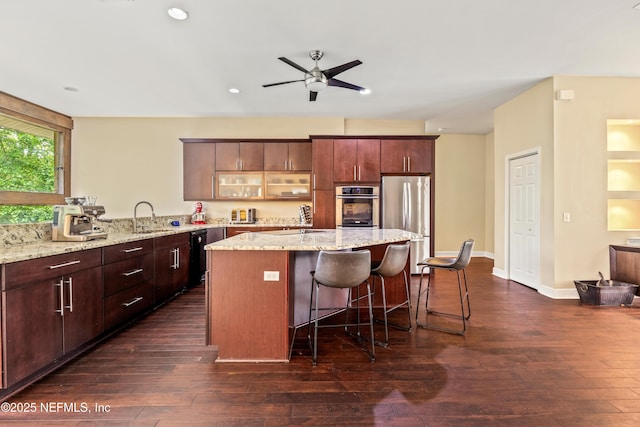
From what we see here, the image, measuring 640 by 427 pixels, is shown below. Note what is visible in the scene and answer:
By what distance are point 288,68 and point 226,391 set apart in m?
3.40

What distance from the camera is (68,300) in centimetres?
214

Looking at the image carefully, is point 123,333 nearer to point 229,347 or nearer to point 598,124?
point 229,347

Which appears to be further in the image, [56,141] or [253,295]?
[56,141]

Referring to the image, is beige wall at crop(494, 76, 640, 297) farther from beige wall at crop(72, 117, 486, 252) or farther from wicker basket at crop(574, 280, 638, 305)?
beige wall at crop(72, 117, 486, 252)

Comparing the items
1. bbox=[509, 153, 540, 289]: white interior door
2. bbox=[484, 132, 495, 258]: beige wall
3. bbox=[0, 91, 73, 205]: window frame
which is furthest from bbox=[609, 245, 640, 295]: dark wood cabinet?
bbox=[0, 91, 73, 205]: window frame

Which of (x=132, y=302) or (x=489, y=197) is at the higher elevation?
(x=489, y=197)

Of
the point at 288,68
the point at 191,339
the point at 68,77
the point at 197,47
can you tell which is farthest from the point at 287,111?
the point at 191,339

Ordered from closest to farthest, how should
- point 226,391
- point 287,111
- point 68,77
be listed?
point 226,391
point 68,77
point 287,111

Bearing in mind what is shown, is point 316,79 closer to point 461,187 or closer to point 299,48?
point 299,48

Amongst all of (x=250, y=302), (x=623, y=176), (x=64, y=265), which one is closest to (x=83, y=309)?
(x=64, y=265)

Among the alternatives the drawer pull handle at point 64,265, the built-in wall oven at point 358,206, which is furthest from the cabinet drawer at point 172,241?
the built-in wall oven at point 358,206

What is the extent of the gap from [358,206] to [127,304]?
3.53 meters

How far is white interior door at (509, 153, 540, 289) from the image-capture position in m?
4.16

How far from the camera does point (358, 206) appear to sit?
508 cm
